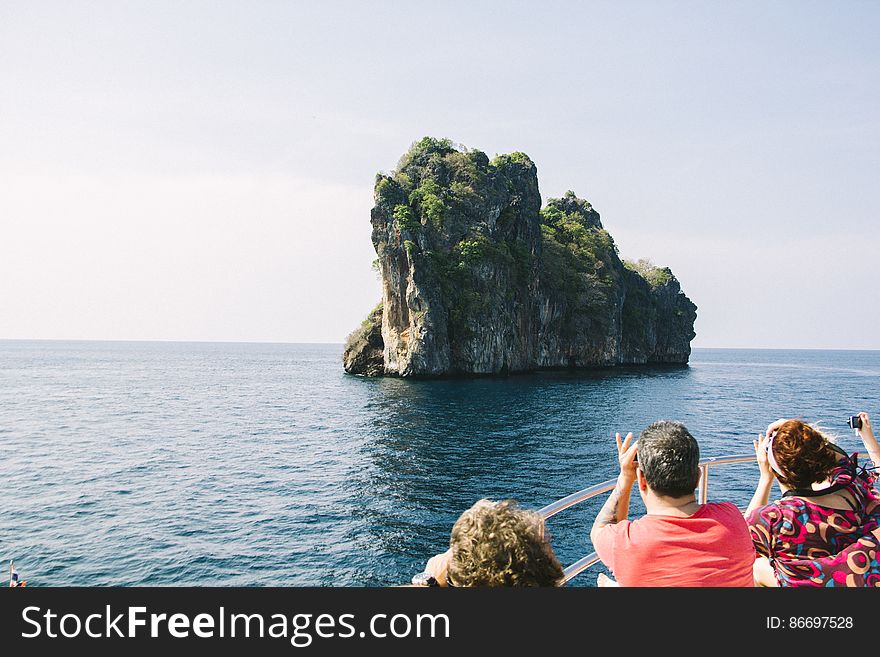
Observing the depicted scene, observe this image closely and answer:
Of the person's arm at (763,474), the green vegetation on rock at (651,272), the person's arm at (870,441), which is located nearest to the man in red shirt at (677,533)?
the person's arm at (763,474)

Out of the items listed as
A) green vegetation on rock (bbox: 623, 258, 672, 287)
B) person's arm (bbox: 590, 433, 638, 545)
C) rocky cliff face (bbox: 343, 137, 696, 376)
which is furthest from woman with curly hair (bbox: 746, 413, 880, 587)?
green vegetation on rock (bbox: 623, 258, 672, 287)

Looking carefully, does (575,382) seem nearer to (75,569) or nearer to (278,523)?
(278,523)

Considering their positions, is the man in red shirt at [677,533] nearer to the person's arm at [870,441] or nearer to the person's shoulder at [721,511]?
the person's shoulder at [721,511]

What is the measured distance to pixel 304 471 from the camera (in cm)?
2380

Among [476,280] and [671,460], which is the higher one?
[476,280]

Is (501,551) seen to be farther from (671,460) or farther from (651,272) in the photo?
(651,272)

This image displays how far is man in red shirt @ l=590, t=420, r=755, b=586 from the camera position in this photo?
8.48 ft

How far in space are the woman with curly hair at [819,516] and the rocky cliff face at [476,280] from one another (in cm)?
5555

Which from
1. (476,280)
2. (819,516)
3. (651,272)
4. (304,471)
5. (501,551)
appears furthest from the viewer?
(651,272)

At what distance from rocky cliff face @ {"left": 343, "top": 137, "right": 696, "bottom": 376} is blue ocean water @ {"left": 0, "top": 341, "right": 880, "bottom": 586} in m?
11.7

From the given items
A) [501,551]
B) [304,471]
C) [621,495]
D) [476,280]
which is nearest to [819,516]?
[621,495]

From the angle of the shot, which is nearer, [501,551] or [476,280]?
[501,551]

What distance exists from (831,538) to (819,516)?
116mm
